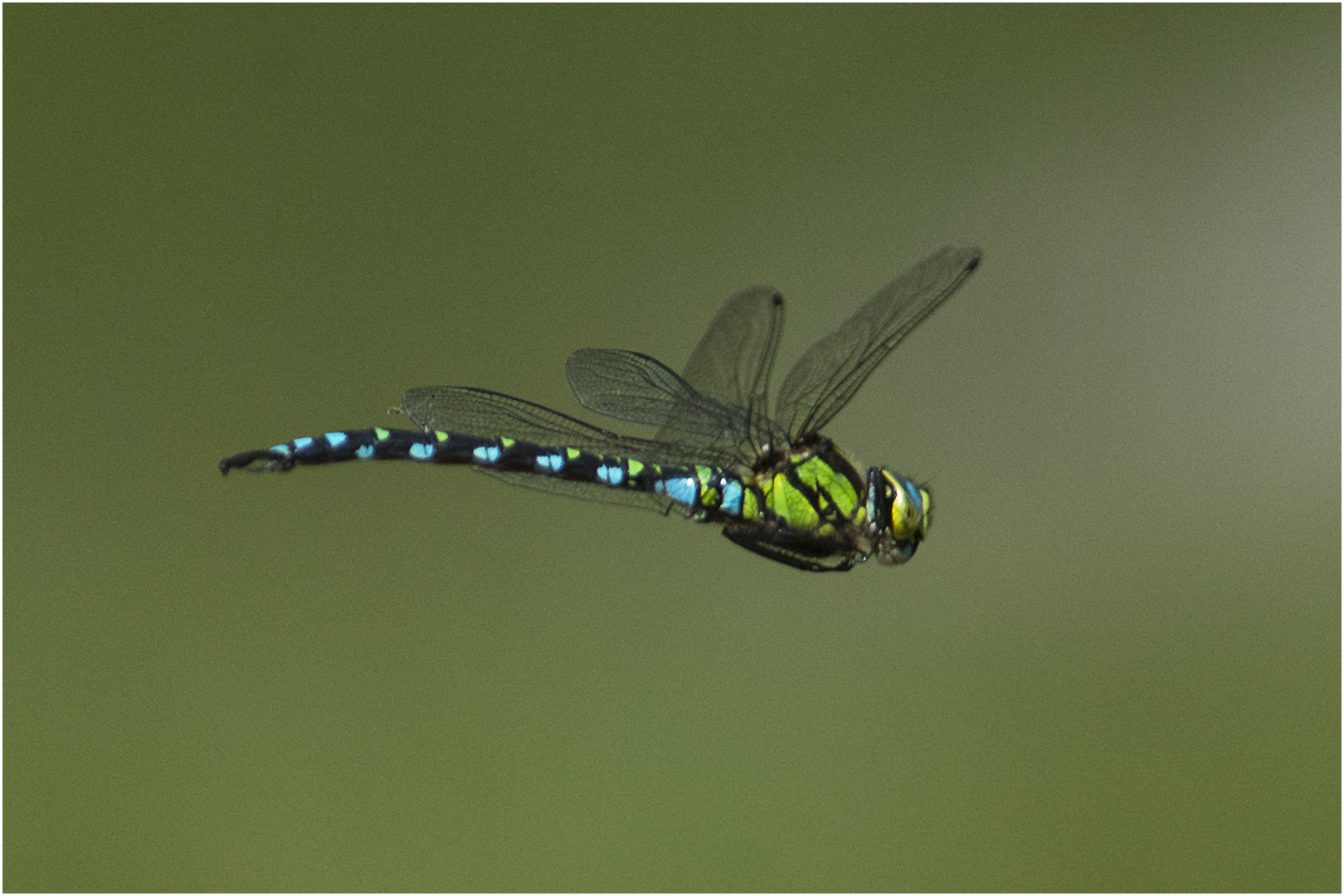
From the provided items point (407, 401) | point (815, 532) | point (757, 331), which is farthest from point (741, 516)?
point (407, 401)

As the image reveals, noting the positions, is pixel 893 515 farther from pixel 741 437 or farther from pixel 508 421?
pixel 508 421

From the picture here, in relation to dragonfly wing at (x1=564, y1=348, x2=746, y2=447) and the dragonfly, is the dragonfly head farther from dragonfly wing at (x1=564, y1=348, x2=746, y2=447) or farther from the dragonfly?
dragonfly wing at (x1=564, y1=348, x2=746, y2=447)

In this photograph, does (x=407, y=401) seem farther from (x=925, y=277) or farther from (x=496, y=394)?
(x=925, y=277)

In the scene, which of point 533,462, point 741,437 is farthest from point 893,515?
point 533,462

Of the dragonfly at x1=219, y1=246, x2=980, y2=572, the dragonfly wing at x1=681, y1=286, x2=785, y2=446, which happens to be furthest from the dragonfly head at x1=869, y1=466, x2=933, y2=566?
the dragonfly wing at x1=681, y1=286, x2=785, y2=446

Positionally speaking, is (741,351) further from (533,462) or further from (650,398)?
(533,462)

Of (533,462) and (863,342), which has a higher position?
(863,342)

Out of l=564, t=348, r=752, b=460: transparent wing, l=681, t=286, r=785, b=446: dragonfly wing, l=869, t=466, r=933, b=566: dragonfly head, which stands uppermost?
l=681, t=286, r=785, b=446: dragonfly wing
